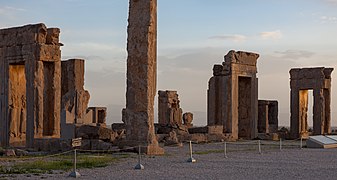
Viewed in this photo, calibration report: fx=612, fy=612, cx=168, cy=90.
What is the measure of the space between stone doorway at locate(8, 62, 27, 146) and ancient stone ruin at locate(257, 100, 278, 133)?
17904 mm

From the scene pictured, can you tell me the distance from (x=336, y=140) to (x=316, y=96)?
9.78m

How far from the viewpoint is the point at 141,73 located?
17172 millimetres

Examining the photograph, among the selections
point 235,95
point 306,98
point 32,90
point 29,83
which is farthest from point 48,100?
point 306,98

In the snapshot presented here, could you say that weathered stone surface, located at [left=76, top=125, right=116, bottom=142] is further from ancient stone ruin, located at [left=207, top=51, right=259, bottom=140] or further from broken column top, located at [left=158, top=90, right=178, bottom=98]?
broken column top, located at [left=158, top=90, right=178, bottom=98]

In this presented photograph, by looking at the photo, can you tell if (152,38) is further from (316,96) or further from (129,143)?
(316,96)

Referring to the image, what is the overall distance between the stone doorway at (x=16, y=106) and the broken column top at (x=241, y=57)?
390 inches

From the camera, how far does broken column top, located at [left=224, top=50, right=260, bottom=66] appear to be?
27812 mm

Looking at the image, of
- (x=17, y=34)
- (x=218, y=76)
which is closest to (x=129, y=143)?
(x=17, y=34)

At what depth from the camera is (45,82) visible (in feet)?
68.5

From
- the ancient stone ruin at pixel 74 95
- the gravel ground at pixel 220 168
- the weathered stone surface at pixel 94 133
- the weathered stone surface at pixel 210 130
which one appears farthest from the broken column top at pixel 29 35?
the weathered stone surface at pixel 210 130

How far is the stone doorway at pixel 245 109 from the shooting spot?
2930 centimetres

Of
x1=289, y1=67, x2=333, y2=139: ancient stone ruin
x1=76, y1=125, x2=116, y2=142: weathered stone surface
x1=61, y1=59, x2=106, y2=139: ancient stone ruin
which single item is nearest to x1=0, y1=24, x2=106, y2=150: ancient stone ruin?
x1=76, y1=125, x2=116, y2=142: weathered stone surface

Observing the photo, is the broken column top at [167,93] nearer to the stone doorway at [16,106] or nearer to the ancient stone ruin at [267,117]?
the ancient stone ruin at [267,117]

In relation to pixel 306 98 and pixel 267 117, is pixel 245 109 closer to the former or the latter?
pixel 306 98
